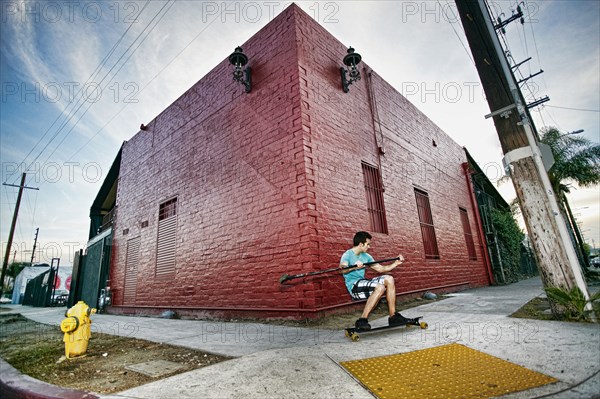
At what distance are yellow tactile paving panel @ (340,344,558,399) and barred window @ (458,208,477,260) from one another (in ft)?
32.1

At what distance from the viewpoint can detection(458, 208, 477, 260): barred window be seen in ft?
35.7

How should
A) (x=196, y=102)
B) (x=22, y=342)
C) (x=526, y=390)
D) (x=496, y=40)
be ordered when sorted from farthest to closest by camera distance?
(x=196, y=102)
(x=22, y=342)
(x=496, y=40)
(x=526, y=390)

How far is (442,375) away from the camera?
202cm

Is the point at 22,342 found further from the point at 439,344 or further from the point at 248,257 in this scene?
the point at 439,344

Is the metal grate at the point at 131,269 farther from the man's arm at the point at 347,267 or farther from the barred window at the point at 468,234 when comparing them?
the barred window at the point at 468,234

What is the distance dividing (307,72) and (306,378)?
5.24 m

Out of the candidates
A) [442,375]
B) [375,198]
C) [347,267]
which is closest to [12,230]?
[375,198]

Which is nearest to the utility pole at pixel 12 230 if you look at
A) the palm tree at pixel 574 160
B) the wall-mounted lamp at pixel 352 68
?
the wall-mounted lamp at pixel 352 68

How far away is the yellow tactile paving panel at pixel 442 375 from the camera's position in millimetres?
1776

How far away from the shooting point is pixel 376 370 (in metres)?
2.18

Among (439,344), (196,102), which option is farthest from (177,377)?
(196,102)

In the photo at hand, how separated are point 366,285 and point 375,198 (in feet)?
11.1

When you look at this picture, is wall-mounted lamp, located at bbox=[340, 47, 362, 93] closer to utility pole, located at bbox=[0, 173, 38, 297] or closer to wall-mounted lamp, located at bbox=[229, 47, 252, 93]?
wall-mounted lamp, located at bbox=[229, 47, 252, 93]

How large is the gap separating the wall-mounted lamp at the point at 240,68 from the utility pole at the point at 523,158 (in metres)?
4.05
